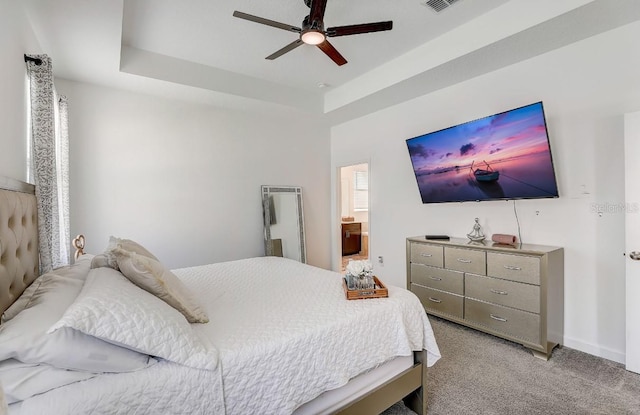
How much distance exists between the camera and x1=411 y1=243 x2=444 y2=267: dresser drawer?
3.30m

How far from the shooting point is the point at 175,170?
12.6ft

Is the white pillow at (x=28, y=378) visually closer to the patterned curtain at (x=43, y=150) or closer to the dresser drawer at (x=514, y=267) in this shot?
the patterned curtain at (x=43, y=150)

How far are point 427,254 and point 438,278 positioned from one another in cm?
28

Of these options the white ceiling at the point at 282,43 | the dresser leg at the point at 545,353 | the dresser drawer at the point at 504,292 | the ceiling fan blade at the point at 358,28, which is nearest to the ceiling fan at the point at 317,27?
the ceiling fan blade at the point at 358,28

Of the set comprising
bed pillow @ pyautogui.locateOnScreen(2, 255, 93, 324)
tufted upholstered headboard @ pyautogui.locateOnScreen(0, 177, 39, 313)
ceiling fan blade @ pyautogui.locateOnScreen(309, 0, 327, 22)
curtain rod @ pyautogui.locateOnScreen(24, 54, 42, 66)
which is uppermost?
ceiling fan blade @ pyautogui.locateOnScreen(309, 0, 327, 22)

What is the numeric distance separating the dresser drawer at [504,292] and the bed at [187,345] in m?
1.29

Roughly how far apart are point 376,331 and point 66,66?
12.0ft

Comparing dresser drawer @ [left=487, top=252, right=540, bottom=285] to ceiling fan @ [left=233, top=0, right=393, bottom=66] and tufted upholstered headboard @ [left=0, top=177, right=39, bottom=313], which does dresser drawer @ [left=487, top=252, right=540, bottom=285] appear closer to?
ceiling fan @ [left=233, top=0, right=393, bottom=66]

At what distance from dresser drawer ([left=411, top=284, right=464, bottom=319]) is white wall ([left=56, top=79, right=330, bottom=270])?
217cm

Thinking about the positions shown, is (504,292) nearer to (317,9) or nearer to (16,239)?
(317,9)

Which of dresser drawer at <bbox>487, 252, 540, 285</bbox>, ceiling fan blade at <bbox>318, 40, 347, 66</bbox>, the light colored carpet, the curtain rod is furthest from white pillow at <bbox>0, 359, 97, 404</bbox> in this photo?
dresser drawer at <bbox>487, 252, 540, 285</bbox>

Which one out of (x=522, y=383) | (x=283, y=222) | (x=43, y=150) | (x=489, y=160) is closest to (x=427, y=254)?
(x=489, y=160)

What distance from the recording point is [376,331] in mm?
1698

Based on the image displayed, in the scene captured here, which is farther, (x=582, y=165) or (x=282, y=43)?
(x=282, y=43)
